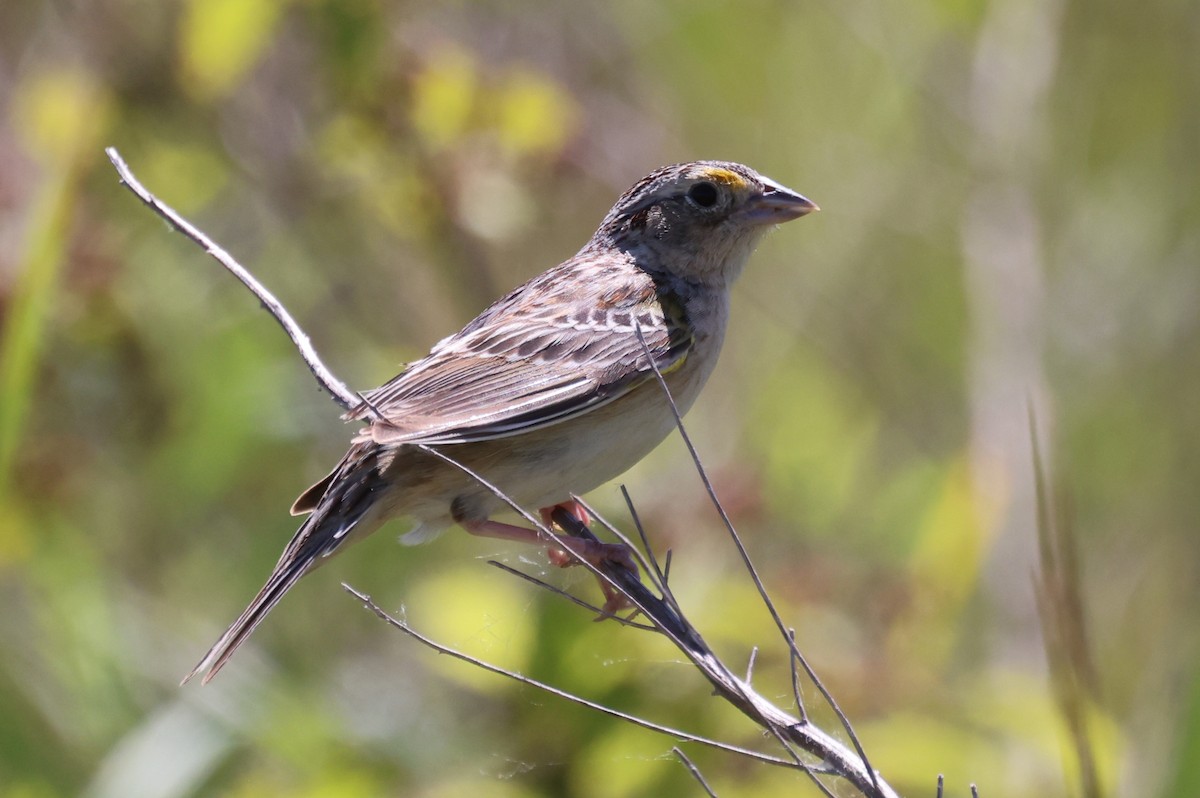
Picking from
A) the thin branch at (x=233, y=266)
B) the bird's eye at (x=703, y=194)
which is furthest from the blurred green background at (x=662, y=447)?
the bird's eye at (x=703, y=194)

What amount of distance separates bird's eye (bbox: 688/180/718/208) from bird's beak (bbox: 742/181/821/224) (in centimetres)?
10

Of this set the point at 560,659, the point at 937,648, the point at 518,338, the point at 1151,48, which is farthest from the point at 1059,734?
the point at 1151,48

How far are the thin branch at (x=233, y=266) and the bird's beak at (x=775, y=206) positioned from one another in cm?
132

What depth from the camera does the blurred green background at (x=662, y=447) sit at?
4.05 m

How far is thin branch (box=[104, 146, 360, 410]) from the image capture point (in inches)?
106

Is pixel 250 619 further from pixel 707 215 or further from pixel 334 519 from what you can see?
pixel 707 215

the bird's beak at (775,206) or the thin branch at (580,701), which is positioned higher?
the bird's beak at (775,206)

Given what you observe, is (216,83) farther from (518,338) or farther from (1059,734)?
(1059,734)

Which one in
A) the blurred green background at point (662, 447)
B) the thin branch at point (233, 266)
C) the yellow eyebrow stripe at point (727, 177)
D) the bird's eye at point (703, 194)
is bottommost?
the blurred green background at point (662, 447)

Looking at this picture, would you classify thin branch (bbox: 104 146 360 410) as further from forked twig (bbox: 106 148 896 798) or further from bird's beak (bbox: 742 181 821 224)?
bird's beak (bbox: 742 181 821 224)

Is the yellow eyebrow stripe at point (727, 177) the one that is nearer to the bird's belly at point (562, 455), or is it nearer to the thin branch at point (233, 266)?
the bird's belly at point (562, 455)

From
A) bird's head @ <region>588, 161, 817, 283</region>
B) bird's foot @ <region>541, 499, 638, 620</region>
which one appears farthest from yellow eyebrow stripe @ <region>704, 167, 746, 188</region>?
bird's foot @ <region>541, 499, 638, 620</region>

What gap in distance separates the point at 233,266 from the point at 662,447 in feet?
9.20

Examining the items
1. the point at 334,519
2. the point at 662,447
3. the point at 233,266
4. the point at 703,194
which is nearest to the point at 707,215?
the point at 703,194
